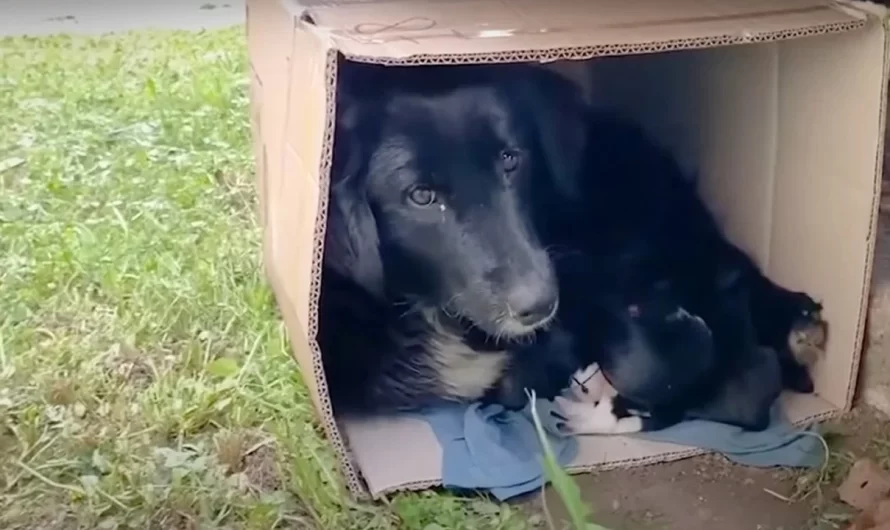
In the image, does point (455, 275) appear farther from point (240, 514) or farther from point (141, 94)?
point (141, 94)

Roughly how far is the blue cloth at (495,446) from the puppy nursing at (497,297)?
3 cm

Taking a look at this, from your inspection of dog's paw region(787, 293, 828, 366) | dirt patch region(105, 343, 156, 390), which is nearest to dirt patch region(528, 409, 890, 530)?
dog's paw region(787, 293, 828, 366)

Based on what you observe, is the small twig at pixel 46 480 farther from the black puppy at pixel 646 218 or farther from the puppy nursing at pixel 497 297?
the black puppy at pixel 646 218

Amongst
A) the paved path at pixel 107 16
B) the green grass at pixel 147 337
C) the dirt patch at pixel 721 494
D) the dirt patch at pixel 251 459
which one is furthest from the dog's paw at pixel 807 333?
the paved path at pixel 107 16

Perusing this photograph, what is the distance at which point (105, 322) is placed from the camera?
1.31 metres

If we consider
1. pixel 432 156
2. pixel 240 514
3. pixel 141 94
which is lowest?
pixel 240 514

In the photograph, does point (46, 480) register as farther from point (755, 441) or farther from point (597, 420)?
point (755, 441)

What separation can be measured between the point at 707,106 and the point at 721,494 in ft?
1.84

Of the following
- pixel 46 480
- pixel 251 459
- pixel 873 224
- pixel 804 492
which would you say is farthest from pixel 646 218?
pixel 46 480

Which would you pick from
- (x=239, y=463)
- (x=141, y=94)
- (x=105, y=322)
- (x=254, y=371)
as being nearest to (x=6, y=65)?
(x=141, y=94)

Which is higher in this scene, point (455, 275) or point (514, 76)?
point (514, 76)

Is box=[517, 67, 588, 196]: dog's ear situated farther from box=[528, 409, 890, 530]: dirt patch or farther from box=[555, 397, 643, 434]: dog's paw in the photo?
box=[528, 409, 890, 530]: dirt patch

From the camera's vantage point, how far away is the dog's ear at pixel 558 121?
1.26 metres

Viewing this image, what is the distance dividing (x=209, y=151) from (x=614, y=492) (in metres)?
1.11
